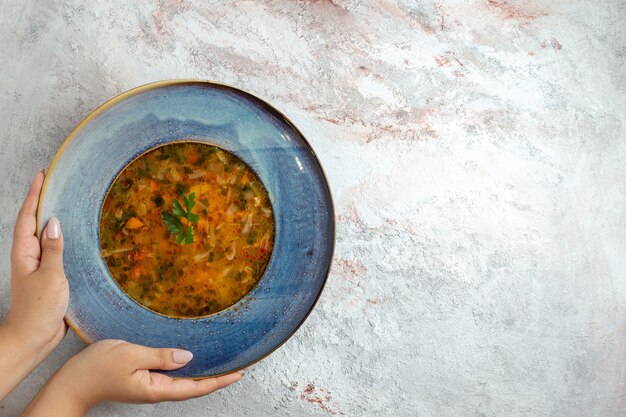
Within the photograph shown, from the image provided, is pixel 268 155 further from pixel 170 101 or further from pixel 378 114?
pixel 378 114

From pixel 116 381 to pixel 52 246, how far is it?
0.50 m

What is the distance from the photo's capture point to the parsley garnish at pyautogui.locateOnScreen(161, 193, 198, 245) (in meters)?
1.83

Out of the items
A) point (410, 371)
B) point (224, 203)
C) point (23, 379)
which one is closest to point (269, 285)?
point (224, 203)

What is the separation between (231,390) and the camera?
6.79 ft

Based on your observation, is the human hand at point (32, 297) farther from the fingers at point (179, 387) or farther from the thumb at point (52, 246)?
the fingers at point (179, 387)

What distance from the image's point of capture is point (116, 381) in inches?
71.9

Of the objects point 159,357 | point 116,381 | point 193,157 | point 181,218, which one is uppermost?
point 193,157

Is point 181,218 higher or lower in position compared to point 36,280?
higher

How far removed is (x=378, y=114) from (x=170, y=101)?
30.3 inches

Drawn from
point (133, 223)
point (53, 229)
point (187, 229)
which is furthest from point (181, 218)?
point (53, 229)

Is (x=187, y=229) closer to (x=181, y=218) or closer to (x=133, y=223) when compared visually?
(x=181, y=218)

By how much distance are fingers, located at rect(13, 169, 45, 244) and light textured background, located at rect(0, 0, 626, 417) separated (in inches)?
9.0

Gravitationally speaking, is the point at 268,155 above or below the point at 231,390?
above

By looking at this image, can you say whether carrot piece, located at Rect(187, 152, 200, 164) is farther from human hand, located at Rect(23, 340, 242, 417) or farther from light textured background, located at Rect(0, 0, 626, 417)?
human hand, located at Rect(23, 340, 242, 417)
